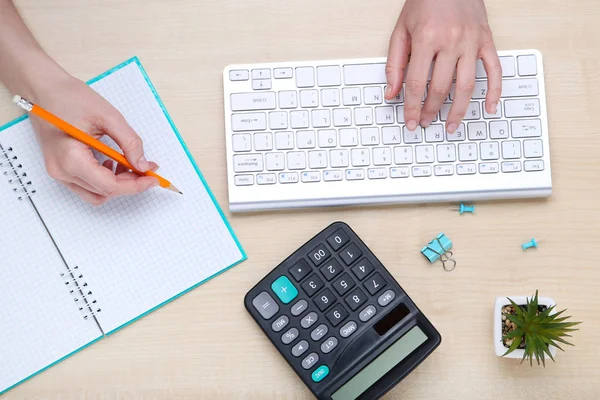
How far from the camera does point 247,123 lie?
2.20 ft

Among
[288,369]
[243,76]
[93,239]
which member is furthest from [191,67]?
[288,369]

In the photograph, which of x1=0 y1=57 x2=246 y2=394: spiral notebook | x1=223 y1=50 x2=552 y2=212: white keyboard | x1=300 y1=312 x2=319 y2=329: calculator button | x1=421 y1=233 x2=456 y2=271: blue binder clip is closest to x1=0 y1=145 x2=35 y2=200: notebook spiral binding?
x1=0 y1=57 x2=246 y2=394: spiral notebook

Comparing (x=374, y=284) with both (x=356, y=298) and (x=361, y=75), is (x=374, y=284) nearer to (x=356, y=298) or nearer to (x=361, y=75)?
(x=356, y=298)

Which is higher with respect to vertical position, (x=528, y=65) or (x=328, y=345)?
(x=528, y=65)

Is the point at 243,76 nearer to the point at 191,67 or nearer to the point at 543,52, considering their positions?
the point at 191,67

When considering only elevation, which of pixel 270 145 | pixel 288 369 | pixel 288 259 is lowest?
pixel 288 369

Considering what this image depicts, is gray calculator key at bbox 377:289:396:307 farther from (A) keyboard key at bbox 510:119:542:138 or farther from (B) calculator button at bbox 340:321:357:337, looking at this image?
(A) keyboard key at bbox 510:119:542:138

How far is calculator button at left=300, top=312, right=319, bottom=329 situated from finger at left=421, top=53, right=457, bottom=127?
263 mm

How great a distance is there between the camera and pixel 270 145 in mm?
669

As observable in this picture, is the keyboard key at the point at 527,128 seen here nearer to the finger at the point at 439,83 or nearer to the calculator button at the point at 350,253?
the finger at the point at 439,83

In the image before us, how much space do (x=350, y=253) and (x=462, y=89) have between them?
0.73 ft

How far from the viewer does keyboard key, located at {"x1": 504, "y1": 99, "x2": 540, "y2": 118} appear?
26.4 inches

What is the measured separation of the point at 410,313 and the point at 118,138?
377 mm

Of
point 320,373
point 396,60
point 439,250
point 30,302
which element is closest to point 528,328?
point 439,250
